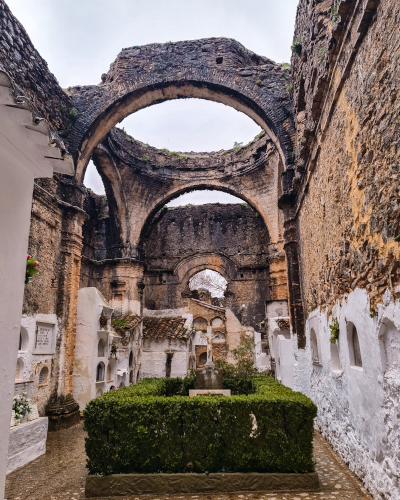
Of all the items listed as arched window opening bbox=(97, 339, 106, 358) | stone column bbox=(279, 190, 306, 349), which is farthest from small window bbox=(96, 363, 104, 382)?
stone column bbox=(279, 190, 306, 349)

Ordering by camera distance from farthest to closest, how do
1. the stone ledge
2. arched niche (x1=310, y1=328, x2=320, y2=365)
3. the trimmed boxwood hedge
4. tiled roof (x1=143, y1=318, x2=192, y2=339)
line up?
tiled roof (x1=143, y1=318, x2=192, y2=339) → arched niche (x1=310, y1=328, x2=320, y2=365) → the trimmed boxwood hedge → the stone ledge

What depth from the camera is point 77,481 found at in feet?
15.3

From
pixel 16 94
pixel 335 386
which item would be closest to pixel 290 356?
pixel 335 386

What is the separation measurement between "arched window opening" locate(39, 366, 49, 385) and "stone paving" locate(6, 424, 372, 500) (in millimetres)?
1975

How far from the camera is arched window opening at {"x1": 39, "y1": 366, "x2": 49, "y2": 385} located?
7762 mm

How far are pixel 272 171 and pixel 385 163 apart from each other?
12.9 m

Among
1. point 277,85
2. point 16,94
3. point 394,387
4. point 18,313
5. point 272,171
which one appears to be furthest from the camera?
point 272,171

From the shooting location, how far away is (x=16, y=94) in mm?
2246

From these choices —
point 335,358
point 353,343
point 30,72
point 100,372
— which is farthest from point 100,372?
point 30,72

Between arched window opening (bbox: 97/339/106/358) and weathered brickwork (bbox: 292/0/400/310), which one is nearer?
weathered brickwork (bbox: 292/0/400/310)

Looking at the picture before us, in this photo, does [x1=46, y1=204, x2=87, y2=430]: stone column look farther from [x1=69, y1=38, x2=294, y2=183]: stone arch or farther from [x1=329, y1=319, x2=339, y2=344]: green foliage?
[x1=329, y1=319, x2=339, y2=344]: green foliage

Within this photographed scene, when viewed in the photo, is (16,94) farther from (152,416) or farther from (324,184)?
(324,184)

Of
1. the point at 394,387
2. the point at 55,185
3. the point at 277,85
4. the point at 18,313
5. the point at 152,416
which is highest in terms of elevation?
the point at 277,85

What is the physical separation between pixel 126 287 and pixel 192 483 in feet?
35.8
